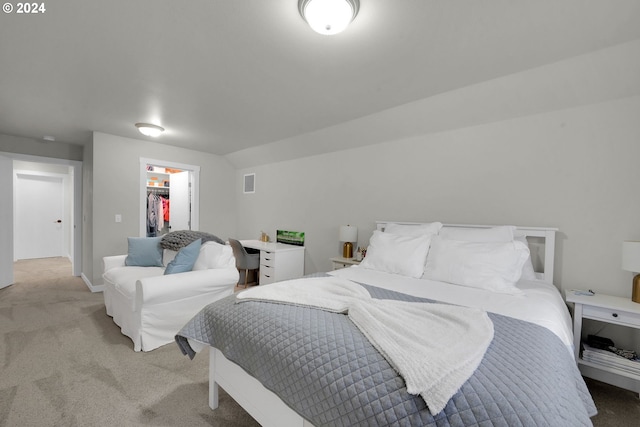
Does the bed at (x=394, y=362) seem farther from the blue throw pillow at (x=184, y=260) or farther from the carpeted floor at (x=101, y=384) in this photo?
the blue throw pillow at (x=184, y=260)

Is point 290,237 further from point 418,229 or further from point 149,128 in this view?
point 149,128

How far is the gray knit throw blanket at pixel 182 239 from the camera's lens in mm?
3143

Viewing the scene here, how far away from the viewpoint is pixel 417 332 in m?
1.14

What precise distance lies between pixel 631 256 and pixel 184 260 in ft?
11.7

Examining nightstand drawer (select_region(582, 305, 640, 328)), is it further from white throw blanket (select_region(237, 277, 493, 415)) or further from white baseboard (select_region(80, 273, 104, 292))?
white baseboard (select_region(80, 273, 104, 292))

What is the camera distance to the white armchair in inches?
92.0

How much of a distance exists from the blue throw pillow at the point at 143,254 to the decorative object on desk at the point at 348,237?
226 centimetres

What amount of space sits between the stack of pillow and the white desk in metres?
1.61

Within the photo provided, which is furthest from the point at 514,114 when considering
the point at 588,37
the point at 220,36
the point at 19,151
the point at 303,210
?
the point at 19,151

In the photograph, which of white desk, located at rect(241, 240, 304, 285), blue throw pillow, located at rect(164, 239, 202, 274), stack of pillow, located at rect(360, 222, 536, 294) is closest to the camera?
stack of pillow, located at rect(360, 222, 536, 294)

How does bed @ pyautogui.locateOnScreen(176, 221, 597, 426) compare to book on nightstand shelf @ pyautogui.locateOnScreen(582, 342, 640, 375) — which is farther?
book on nightstand shelf @ pyautogui.locateOnScreen(582, 342, 640, 375)

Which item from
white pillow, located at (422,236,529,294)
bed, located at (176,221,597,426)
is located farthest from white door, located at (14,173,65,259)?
white pillow, located at (422,236,529,294)

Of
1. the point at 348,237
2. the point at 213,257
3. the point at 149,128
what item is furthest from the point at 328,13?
the point at 149,128

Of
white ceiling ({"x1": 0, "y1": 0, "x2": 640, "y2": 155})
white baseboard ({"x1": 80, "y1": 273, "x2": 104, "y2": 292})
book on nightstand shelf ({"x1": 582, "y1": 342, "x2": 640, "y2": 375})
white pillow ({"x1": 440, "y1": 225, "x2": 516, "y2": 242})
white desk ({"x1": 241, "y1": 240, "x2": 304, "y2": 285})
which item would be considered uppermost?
white ceiling ({"x1": 0, "y1": 0, "x2": 640, "y2": 155})
